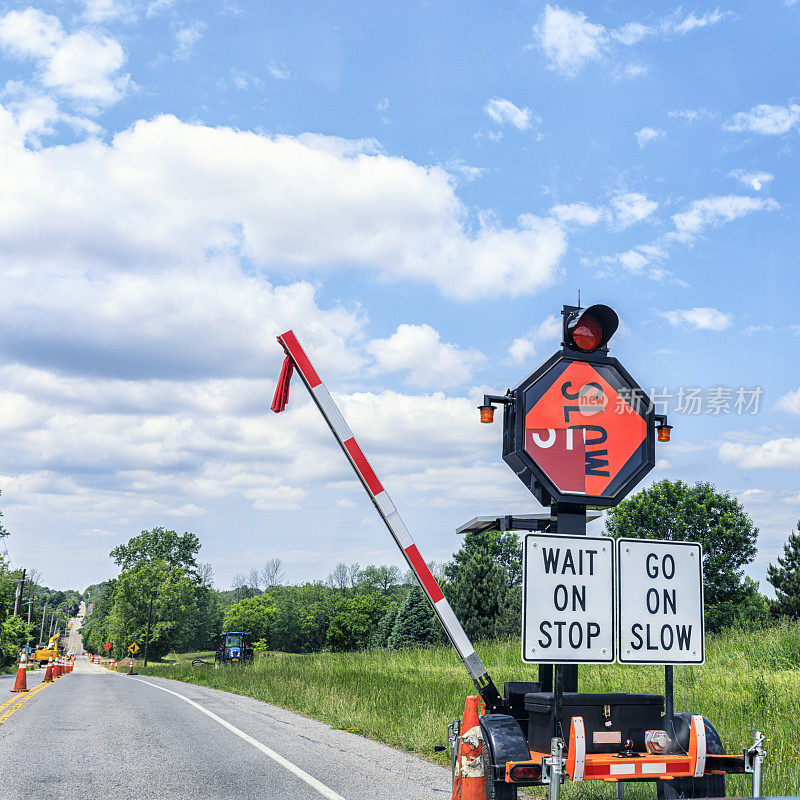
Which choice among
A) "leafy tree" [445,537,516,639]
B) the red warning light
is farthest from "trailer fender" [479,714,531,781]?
"leafy tree" [445,537,516,639]

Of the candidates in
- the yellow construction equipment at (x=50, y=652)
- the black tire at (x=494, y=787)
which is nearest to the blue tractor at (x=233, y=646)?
the yellow construction equipment at (x=50, y=652)

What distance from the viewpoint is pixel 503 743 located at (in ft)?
17.2

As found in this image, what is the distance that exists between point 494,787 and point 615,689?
378 inches

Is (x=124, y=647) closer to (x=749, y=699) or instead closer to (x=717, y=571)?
(x=717, y=571)

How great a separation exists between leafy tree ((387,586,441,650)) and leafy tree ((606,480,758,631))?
54.1ft

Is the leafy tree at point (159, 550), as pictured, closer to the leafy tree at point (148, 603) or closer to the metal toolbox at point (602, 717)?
the leafy tree at point (148, 603)

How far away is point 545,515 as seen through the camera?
633cm

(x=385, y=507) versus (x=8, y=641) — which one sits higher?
(x=385, y=507)

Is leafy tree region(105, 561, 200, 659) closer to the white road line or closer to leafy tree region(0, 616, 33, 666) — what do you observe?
leafy tree region(0, 616, 33, 666)

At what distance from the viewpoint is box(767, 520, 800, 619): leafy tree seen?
50969 millimetres

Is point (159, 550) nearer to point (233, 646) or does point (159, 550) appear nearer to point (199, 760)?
point (233, 646)

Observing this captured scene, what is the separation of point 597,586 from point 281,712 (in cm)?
1155

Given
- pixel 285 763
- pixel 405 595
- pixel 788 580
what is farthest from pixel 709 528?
pixel 285 763

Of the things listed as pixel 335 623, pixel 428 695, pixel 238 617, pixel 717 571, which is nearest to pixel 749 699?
pixel 428 695
